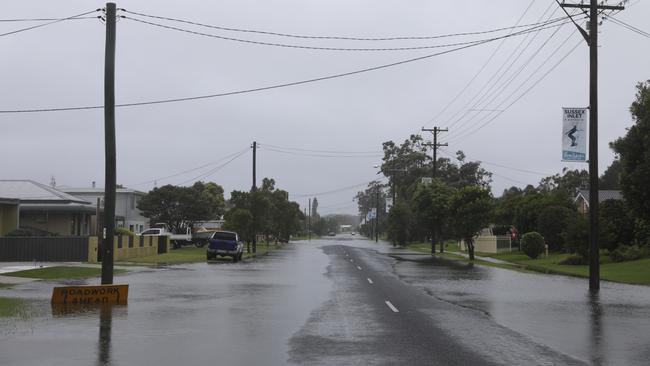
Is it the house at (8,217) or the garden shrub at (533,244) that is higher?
the house at (8,217)

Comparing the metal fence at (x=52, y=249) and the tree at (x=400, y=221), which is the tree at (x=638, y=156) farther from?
the tree at (x=400, y=221)

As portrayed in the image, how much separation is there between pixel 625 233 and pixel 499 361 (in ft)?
111

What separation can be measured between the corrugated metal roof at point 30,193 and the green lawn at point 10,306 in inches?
1038

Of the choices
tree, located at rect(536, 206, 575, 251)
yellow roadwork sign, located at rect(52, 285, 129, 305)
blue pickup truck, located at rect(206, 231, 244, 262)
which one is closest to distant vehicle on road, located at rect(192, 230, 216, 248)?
blue pickup truck, located at rect(206, 231, 244, 262)

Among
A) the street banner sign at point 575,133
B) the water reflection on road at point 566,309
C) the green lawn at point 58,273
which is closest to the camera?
the water reflection on road at point 566,309

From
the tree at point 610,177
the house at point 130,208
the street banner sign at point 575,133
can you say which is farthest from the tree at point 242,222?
the tree at point 610,177

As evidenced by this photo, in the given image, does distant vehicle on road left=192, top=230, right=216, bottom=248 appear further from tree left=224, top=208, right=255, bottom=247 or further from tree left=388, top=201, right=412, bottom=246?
tree left=388, top=201, right=412, bottom=246

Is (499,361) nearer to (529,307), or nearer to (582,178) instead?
(529,307)

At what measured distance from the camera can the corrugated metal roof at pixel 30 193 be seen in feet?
139

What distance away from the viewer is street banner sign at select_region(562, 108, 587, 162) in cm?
2345

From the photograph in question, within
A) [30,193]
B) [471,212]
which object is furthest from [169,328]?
[471,212]

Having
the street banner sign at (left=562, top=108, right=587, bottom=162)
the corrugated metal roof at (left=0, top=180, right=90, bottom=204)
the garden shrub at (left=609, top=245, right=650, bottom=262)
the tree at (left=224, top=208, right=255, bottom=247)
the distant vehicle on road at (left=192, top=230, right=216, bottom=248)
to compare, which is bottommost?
the distant vehicle on road at (left=192, top=230, right=216, bottom=248)

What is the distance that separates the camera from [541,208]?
54719mm

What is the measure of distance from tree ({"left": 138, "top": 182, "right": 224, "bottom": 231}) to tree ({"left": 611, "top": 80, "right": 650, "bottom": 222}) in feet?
147
